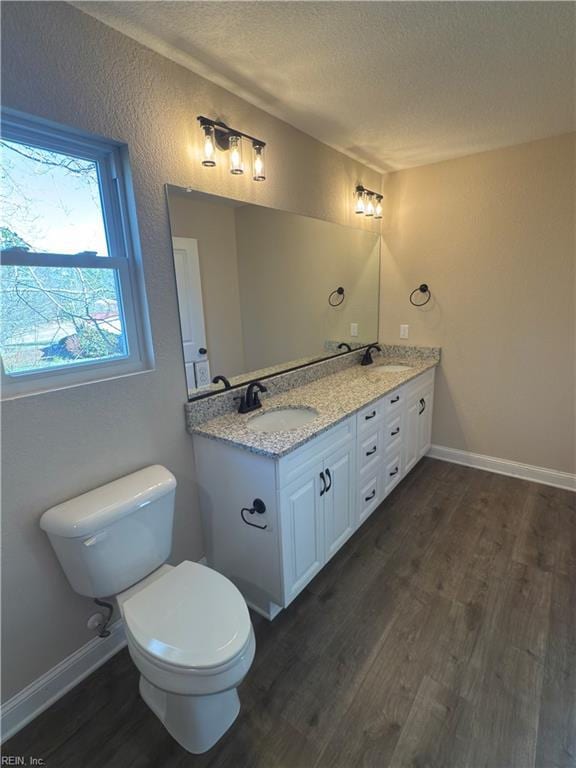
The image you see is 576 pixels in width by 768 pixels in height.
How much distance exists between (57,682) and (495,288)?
3243 millimetres

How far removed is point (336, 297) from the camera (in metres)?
2.74

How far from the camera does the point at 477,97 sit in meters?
1.81

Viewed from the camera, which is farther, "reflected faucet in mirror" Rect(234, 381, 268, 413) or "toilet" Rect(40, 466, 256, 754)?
"reflected faucet in mirror" Rect(234, 381, 268, 413)

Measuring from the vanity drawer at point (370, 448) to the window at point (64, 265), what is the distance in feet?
3.97

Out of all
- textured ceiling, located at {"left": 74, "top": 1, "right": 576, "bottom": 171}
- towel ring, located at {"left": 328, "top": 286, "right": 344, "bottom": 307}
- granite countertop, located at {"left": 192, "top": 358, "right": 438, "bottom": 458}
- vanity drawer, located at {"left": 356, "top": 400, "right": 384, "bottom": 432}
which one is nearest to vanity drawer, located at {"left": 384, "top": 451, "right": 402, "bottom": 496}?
vanity drawer, located at {"left": 356, "top": 400, "right": 384, "bottom": 432}

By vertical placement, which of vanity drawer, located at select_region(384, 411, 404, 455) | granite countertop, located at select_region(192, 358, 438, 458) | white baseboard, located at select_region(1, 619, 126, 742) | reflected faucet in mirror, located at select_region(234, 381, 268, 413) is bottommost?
white baseboard, located at select_region(1, 619, 126, 742)

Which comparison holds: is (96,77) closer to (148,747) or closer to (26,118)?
(26,118)

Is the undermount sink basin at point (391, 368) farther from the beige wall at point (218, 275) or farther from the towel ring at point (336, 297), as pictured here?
the beige wall at point (218, 275)

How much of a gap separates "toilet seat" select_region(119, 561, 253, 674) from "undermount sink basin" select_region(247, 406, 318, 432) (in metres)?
0.74

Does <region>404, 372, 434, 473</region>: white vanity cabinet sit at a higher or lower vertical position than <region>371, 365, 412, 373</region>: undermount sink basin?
lower

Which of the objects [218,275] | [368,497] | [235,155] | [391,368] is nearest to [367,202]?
[391,368]

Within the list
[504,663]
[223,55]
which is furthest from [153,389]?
[504,663]

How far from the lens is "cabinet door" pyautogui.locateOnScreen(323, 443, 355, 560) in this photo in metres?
1.79

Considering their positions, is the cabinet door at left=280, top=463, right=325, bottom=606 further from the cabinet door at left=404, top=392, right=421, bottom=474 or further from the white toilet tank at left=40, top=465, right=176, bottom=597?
the cabinet door at left=404, top=392, right=421, bottom=474
